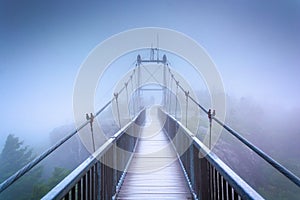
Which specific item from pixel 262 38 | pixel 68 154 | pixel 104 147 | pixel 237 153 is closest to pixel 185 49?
pixel 237 153

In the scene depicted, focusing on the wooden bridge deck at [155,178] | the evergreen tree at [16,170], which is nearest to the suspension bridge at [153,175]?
the wooden bridge deck at [155,178]

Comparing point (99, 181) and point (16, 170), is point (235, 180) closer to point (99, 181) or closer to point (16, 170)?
point (99, 181)

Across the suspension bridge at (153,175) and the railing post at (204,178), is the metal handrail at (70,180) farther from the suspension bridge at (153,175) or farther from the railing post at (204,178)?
the railing post at (204,178)

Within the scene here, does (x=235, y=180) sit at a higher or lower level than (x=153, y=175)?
higher

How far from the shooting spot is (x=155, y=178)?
6.04 m

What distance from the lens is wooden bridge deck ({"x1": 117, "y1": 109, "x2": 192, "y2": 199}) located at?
4.95 meters

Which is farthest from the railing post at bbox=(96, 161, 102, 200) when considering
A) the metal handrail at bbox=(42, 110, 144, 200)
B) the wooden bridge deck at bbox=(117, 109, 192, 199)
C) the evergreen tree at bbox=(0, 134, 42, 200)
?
the evergreen tree at bbox=(0, 134, 42, 200)

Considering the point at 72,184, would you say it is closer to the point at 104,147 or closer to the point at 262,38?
the point at 104,147

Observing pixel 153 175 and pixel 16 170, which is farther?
pixel 16 170

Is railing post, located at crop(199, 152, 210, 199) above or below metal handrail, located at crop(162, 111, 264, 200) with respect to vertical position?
below

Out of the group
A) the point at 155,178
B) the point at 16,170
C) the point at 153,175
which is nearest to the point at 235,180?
the point at 155,178

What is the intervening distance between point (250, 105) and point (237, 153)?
3745cm

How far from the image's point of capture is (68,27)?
130500mm

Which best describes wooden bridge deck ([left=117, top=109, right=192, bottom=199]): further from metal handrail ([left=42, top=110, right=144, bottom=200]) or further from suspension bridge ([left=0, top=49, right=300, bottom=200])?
metal handrail ([left=42, top=110, right=144, bottom=200])
